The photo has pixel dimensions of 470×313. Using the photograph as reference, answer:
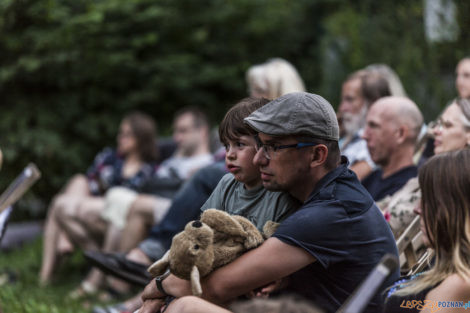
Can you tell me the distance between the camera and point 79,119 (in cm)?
865

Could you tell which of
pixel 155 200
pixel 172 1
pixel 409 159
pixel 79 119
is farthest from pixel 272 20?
pixel 409 159

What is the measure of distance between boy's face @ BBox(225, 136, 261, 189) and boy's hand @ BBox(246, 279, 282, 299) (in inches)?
20.0

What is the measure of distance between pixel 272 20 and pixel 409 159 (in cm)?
549

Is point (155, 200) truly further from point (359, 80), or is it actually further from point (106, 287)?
point (359, 80)

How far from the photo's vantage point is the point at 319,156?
277 cm

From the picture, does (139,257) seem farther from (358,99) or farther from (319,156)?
(319,156)

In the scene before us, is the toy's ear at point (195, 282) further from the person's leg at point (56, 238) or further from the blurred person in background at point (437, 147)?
the person's leg at point (56, 238)

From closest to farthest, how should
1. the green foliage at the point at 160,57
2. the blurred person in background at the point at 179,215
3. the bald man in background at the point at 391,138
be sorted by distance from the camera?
the bald man in background at the point at 391,138, the blurred person in background at the point at 179,215, the green foliage at the point at 160,57

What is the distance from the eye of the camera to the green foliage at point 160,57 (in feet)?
24.3

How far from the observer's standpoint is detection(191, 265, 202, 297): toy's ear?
2.61 meters

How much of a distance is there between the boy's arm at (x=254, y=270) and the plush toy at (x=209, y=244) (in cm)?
5

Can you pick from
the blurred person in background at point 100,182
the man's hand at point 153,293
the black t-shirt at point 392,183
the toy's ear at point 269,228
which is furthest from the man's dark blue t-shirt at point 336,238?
the blurred person in background at point 100,182

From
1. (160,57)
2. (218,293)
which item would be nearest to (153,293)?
(218,293)

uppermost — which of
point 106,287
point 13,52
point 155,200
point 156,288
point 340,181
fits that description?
point 13,52
